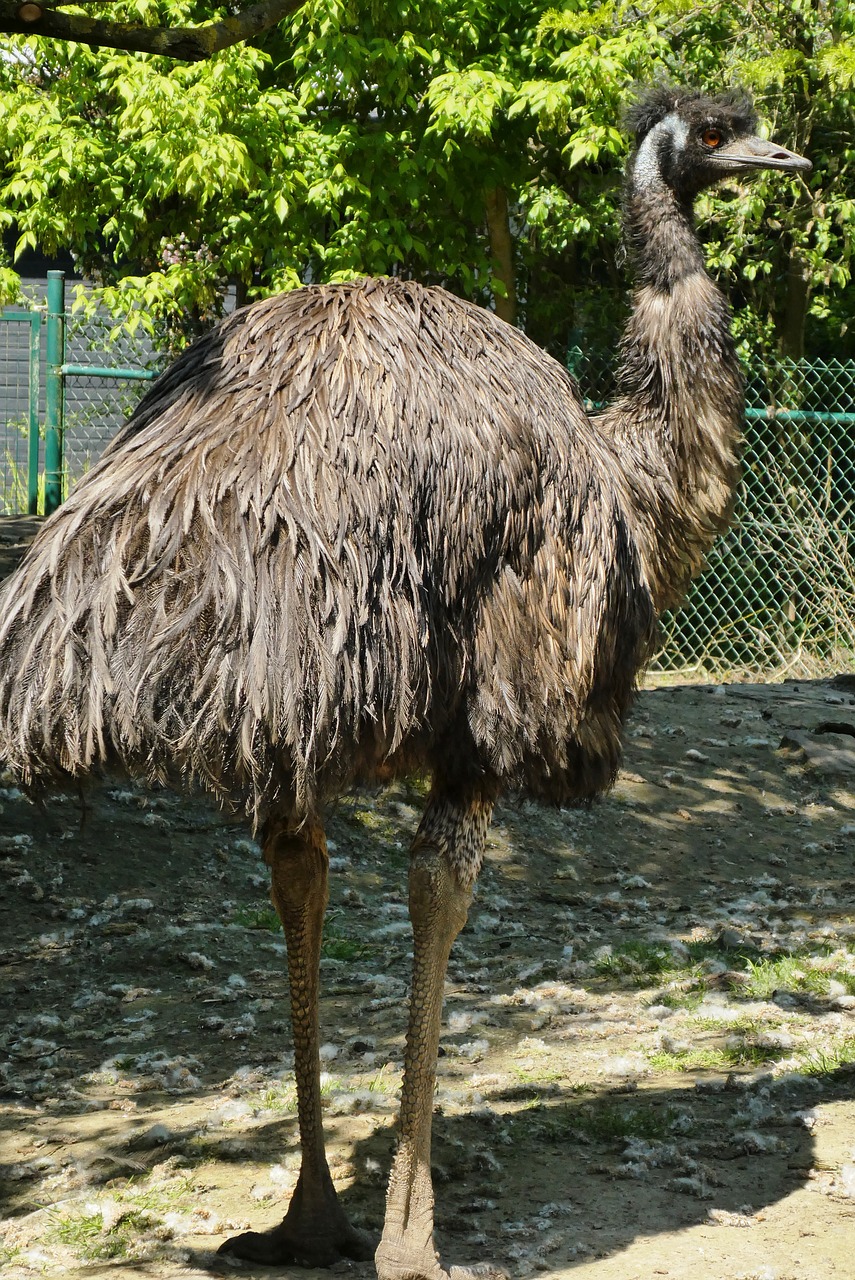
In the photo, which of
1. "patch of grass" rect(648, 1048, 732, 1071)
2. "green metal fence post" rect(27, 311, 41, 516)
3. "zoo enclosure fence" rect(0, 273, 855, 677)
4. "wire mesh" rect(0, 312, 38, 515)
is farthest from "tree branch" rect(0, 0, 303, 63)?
"wire mesh" rect(0, 312, 38, 515)

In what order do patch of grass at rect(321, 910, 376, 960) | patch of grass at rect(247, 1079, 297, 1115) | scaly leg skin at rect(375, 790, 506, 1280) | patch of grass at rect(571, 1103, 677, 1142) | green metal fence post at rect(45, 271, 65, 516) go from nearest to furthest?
scaly leg skin at rect(375, 790, 506, 1280), patch of grass at rect(571, 1103, 677, 1142), patch of grass at rect(247, 1079, 297, 1115), patch of grass at rect(321, 910, 376, 960), green metal fence post at rect(45, 271, 65, 516)

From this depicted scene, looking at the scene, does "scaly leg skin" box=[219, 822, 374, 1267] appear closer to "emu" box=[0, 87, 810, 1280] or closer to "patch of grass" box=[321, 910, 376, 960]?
"emu" box=[0, 87, 810, 1280]

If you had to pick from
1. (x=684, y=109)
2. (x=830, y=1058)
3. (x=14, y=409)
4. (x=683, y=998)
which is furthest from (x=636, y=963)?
(x=14, y=409)

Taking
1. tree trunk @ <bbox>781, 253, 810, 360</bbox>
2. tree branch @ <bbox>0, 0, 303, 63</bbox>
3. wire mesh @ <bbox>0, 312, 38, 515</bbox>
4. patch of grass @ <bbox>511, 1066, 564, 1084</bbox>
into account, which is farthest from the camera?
wire mesh @ <bbox>0, 312, 38, 515</bbox>

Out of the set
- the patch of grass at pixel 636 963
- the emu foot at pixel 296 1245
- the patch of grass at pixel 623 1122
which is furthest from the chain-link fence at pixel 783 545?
the emu foot at pixel 296 1245

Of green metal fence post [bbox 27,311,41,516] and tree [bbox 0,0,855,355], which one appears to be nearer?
tree [bbox 0,0,855,355]

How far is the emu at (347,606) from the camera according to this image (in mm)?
2742

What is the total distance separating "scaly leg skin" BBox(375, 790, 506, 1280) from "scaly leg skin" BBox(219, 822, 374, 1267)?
20 cm

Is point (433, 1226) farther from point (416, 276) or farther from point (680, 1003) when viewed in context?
point (416, 276)

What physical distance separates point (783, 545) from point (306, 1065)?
6819mm

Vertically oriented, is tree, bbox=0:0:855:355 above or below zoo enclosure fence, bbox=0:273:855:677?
above

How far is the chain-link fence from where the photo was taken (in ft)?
30.9

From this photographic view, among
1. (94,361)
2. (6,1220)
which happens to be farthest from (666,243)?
(94,361)

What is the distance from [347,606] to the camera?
2795 mm
